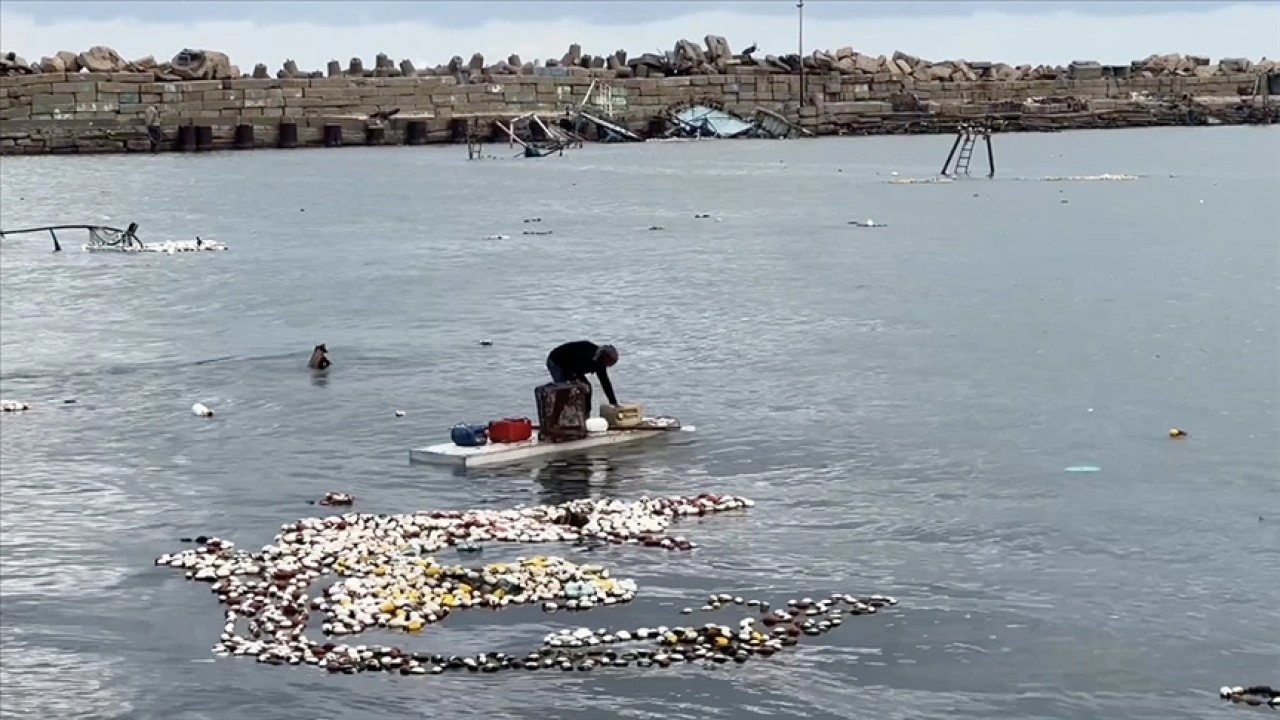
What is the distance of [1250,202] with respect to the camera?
2761 inches

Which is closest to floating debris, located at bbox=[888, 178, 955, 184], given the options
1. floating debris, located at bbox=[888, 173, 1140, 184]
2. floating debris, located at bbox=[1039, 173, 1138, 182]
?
floating debris, located at bbox=[888, 173, 1140, 184]

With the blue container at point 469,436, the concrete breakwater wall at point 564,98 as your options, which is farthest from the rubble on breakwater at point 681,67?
the blue container at point 469,436

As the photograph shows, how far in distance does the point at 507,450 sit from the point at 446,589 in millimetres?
5095

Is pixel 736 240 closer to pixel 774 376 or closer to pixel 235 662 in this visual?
pixel 774 376

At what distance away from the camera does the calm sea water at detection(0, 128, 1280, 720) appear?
14.4 meters

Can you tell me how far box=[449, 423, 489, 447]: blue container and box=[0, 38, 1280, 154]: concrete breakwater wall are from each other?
92.0 metres

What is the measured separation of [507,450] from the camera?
21062 millimetres

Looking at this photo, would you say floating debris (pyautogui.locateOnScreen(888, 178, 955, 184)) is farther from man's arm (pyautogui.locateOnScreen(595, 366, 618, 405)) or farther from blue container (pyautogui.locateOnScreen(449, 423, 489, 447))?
blue container (pyautogui.locateOnScreen(449, 423, 489, 447))

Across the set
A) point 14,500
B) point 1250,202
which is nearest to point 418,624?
point 14,500

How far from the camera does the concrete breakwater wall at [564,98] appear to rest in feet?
366

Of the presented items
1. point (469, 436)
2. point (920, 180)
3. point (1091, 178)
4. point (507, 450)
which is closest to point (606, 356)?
point (507, 450)

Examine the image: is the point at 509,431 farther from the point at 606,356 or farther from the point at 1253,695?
the point at 1253,695

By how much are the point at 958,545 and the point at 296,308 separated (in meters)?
22.4

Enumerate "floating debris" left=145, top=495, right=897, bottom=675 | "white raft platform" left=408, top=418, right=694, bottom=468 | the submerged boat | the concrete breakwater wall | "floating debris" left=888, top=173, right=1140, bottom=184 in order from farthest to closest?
the concrete breakwater wall → "floating debris" left=888, top=173, right=1140, bottom=184 → the submerged boat → "white raft platform" left=408, top=418, right=694, bottom=468 → "floating debris" left=145, top=495, right=897, bottom=675
